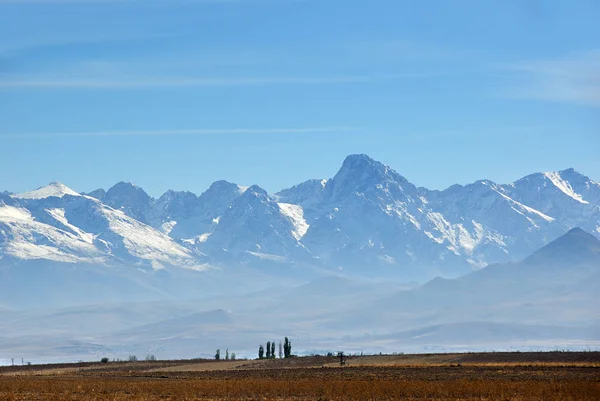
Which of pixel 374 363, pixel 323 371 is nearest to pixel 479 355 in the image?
pixel 374 363

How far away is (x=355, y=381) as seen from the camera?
86312mm

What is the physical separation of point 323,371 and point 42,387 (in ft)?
100

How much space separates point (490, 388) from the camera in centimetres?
7431

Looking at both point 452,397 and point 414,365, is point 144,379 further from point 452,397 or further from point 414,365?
point 452,397

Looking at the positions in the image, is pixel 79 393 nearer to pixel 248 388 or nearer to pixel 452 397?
pixel 248 388

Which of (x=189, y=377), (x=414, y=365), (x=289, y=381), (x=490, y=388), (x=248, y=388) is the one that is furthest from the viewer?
(x=414, y=365)

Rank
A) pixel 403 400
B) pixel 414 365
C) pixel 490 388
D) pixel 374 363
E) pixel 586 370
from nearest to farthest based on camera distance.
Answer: pixel 403 400, pixel 490 388, pixel 586 370, pixel 414 365, pixel 374 363

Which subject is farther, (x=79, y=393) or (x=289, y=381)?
(x=289, y=381)

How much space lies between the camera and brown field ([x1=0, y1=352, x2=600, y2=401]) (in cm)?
7262

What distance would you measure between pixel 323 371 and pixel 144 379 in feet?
55.9

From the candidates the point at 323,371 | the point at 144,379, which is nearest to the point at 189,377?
the point at 144,379

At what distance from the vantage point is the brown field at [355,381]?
7262cm

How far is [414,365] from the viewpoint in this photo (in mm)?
111562

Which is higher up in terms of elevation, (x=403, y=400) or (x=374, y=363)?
(x=374, y=363)
